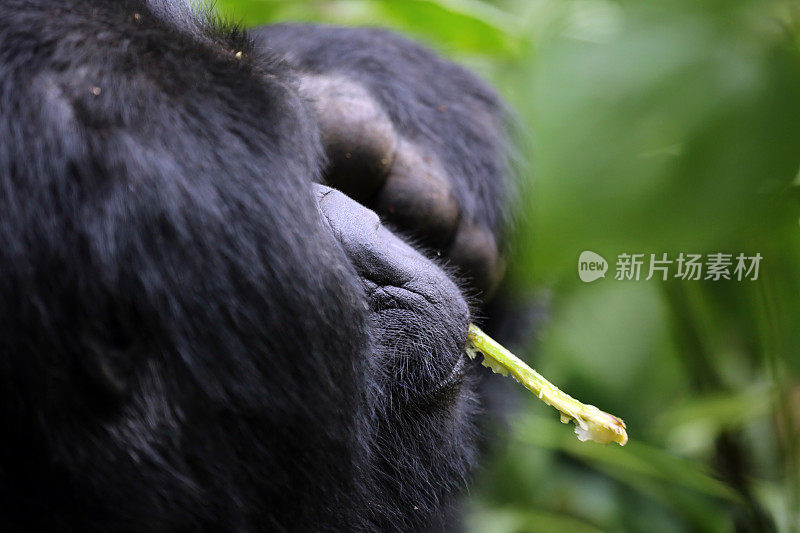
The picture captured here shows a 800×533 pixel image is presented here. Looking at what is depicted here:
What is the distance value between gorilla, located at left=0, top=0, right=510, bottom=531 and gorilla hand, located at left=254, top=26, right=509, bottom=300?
0.57ft

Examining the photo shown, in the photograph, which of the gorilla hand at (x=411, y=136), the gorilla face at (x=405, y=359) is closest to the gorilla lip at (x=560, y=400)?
the gorilla face at (x=405, y=359)

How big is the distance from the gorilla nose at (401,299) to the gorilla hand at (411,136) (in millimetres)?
142

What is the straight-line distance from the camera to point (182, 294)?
0.68 metres

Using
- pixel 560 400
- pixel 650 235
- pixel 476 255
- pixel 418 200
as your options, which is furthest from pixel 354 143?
pixel 650 235

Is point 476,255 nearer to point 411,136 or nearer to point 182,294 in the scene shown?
point 411,136

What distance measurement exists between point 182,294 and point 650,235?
0.40 metres

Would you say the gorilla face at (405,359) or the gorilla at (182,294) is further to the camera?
the gorilla face at (405,359)

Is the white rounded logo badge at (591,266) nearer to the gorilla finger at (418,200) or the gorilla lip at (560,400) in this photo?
the gorilla lip at (560,400)

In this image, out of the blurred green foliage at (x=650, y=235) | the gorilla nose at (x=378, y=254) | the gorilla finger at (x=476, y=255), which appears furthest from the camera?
the gorilla finger at (x=476, y=255)

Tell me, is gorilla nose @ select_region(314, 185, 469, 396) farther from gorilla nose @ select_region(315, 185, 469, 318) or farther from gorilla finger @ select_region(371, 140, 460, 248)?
gorilla finger @ select_region(371, 140, 460, 248)

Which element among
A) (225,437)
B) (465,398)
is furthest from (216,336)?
(465,398)

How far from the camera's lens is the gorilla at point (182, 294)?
0.65m

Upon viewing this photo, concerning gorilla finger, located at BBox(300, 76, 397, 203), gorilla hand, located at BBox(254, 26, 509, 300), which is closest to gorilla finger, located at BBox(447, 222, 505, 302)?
gorilla hand, located at BBox(254, 26, 509, 300)

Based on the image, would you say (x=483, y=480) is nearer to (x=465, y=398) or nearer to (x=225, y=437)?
(x=465, y=398)
